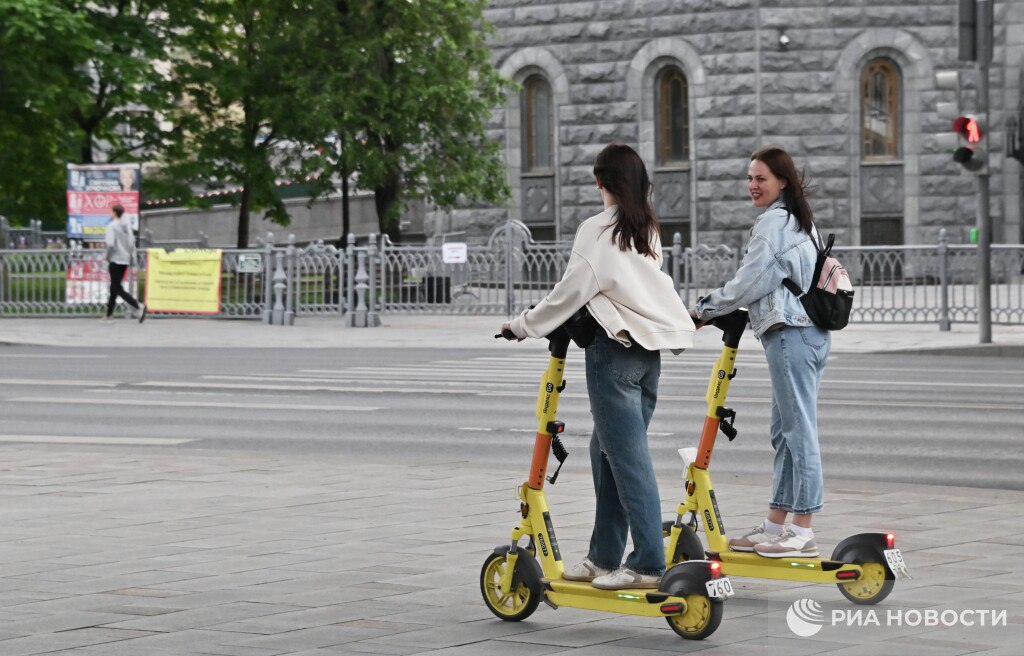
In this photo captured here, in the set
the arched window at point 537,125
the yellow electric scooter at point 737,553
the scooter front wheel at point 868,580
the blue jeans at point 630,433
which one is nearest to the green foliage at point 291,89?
the arched window at point 537,125

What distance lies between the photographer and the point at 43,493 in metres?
10.0

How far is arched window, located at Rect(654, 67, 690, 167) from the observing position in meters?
34.6

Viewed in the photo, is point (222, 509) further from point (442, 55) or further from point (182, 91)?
point (182, 91)

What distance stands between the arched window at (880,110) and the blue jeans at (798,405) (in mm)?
27218

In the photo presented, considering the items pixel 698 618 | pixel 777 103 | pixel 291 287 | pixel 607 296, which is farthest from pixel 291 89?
pixel 698 618

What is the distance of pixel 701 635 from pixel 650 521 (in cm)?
52

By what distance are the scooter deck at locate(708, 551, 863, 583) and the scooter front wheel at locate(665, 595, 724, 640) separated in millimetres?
752

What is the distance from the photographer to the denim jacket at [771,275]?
276 inches

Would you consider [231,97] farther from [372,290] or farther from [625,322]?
[625,322]

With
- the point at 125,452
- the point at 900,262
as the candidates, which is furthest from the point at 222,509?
the point at 900,262

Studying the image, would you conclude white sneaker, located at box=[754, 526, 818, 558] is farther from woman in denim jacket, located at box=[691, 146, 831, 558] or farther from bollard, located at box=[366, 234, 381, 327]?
bollard, located at box=[366, 234, 381, 327]

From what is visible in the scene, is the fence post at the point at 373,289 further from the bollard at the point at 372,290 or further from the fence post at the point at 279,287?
the fence post at the point at 279,287

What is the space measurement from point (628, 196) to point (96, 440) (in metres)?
7.56

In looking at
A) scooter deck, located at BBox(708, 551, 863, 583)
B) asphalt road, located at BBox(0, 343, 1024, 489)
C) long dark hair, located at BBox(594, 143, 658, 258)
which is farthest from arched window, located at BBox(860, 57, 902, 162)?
long dark hair, located at BBox(594, 143, 658, 258)
